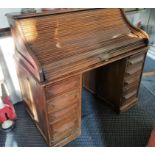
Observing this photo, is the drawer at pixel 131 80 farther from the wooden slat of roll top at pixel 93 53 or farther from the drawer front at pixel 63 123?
the drawer front at pixel 63 123

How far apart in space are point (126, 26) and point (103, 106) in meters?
Answer: 0.92

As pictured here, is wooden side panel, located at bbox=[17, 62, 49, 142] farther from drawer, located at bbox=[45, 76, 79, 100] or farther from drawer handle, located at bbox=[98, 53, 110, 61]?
drawer handle, located at bbox=[98, 53, 110, 61]

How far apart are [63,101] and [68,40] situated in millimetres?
457

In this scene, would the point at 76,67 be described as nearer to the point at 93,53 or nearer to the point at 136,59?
the point at 93,53

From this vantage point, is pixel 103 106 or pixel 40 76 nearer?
pixel 40 76

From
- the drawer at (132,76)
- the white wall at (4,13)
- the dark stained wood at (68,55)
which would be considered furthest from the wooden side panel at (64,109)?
the white wall at (4,13)

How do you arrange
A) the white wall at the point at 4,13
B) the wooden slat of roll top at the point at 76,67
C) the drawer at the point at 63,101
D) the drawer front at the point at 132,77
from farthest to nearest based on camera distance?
the drawer front at the point at 132,77, the white wall at the point at 4,13, the drawer at the point at 63,101, the wooden slat of roll top at the point at 76,67

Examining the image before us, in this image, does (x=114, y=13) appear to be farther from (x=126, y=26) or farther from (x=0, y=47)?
(x=0, y=47)

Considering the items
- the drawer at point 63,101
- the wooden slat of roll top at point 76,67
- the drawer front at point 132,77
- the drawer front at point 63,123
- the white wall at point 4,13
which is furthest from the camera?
the drawer front at point 132,77

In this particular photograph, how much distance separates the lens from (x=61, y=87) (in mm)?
1264

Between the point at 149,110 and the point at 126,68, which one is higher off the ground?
the point at 126,68

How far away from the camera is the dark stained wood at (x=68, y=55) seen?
1.21m

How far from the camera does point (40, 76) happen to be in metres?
1.11
